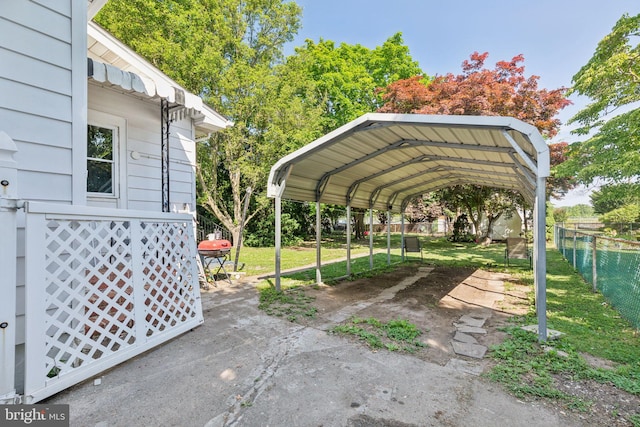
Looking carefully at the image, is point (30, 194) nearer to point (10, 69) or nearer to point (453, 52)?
point (10, 69)

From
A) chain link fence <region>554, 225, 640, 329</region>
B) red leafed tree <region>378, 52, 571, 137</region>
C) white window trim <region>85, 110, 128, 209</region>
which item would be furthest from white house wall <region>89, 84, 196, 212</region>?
red leafed tree <region>378, 52, 571, 137</region>

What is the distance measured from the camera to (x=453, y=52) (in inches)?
500

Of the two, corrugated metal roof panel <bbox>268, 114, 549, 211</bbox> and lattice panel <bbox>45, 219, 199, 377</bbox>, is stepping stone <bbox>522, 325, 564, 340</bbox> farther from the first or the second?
lattice panel <bbox>45, 219, 199, 377</bbox>

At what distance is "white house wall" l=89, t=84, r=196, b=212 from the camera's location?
472 centimetres

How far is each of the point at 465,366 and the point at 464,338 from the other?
79 cm

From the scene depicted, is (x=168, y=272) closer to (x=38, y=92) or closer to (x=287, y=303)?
(x=287, y=303)

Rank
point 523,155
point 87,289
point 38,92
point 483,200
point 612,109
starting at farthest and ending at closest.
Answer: point 483,200 → point 612,109 → point 523,155 → point 87,289 → point 38,92

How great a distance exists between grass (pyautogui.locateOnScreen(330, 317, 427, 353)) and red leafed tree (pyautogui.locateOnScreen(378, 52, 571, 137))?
8854mm

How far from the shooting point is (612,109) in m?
7.54

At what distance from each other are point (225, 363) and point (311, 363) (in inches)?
34.7

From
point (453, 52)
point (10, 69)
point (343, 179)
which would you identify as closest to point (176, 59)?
point (343, 179)

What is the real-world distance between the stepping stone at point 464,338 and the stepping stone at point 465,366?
0.57 m

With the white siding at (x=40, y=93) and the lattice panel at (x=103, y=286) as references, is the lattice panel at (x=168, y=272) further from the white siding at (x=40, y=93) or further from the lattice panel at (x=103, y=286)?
the white siding at (x=40, y=93)

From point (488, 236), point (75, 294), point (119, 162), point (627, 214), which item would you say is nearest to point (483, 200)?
point (488, 236)
